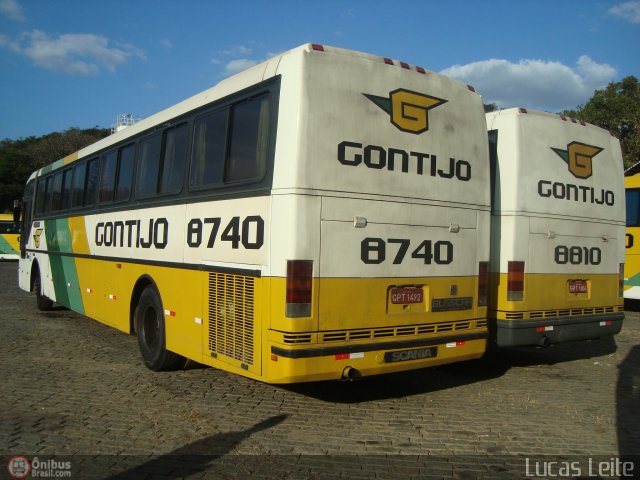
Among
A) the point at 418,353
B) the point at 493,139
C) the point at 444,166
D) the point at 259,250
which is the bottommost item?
the point at 418,353

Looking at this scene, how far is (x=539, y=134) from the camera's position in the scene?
23.6 ft

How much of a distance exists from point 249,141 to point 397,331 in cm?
Answer: 232

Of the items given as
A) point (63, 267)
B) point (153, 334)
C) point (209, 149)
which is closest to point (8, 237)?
point (63, 267)

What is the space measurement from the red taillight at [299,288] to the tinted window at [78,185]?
6774 millimetres

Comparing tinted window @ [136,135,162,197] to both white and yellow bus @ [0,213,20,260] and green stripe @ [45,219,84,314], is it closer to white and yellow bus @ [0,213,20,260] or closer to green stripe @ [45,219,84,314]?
green stripe @ [45,219,84,314]

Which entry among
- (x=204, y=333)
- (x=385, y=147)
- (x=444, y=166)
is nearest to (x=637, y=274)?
(x=444, y=166)

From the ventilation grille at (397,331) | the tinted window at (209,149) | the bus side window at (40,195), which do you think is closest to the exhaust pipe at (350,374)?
the ventilation grille at (397,331)

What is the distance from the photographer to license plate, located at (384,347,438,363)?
5.46 m

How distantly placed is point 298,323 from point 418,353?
4.82 feet

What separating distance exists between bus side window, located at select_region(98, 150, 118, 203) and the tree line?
22522mm

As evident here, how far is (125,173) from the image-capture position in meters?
8.38

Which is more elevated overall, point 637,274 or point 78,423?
point 637,274

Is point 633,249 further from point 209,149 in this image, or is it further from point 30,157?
point 30,157

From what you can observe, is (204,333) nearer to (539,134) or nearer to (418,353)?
(418,353)
